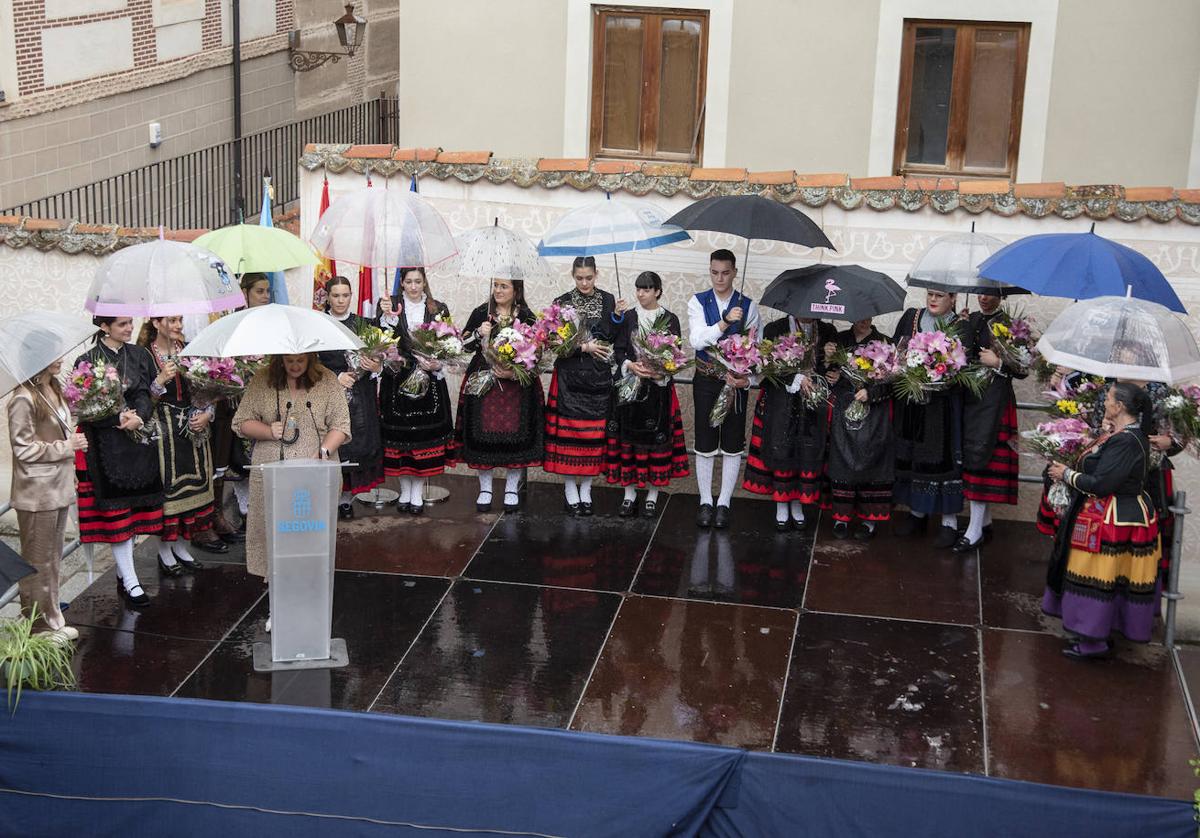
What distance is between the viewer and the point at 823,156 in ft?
43.8

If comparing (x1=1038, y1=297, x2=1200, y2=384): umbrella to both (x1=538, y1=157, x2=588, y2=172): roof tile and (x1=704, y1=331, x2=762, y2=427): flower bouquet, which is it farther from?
(x1=538, y1=157, x2=588, y2=172): roof tile

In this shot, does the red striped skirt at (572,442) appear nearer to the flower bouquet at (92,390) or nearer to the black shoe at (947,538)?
the black shoe at (947,538)

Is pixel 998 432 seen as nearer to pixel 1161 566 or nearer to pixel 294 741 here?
pixel 1161 566

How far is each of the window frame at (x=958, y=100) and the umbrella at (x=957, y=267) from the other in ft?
12.8

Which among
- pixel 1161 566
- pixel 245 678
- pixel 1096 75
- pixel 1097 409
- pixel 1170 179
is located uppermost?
pixel 1096 75

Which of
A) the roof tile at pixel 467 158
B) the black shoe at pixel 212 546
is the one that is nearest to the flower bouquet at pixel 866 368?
the roof tile at pixel 467 158

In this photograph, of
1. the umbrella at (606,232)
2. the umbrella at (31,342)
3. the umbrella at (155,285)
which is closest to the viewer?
the umbrella at (31,342)

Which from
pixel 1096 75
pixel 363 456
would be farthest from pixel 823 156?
pixel 363 456

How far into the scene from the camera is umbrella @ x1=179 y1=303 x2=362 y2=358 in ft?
25.8

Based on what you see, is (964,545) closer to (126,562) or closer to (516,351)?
(516,351)

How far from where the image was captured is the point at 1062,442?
8406mm

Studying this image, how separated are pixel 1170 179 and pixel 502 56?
20.0ft

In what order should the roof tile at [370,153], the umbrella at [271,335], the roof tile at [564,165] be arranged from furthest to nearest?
1. the roof tile at [370,153]
2. the roof tile at [564,165]
3. the umbrella at [271,335]

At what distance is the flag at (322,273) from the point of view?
10016mm
